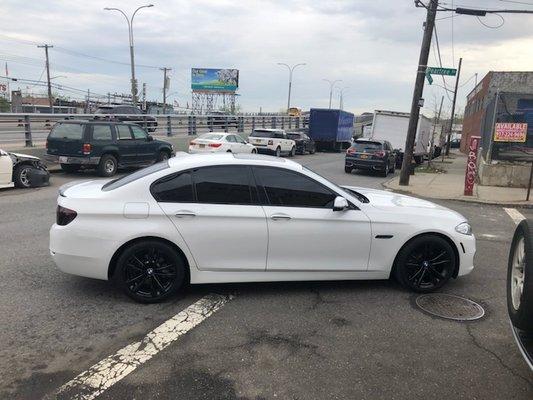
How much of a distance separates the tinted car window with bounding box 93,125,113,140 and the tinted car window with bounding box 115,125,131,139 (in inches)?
14.3

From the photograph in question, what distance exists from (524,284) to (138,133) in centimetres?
1502

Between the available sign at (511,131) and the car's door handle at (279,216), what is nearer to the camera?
the car's door handle at (279,216)

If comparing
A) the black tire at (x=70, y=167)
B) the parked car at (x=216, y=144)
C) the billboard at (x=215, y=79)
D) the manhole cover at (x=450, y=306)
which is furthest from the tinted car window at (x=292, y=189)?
the billboard at (x=215, y=79)

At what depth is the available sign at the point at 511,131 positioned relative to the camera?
15812 mm

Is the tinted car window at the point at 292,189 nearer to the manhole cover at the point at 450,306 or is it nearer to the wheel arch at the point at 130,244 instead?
the wheel arch at the point at 130,244

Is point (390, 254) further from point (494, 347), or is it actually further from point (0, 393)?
point (0, 393)

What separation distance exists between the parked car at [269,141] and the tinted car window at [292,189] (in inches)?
840

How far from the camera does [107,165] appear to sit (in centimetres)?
1534

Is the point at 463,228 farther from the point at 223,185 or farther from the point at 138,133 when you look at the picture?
→ the point at 138,133

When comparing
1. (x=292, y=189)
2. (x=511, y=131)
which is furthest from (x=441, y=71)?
(x=292, y=189)

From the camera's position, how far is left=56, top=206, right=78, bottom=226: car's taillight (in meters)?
4.79

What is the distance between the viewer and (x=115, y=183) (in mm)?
5293

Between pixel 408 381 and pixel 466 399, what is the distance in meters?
0.40

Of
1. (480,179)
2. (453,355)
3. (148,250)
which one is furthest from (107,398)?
(480,179)
